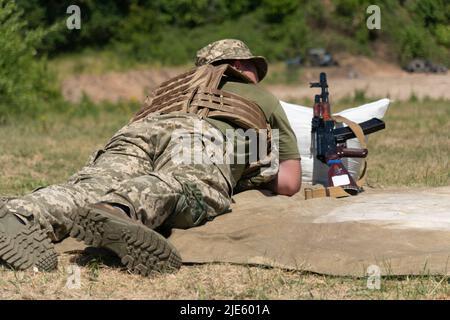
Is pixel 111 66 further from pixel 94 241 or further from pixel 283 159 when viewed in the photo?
pixel 94 241

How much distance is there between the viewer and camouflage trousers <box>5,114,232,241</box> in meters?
4.28

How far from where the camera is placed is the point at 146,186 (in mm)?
4281

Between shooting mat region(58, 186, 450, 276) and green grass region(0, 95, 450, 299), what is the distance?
0.31 ft

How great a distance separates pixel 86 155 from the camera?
29.2 feet

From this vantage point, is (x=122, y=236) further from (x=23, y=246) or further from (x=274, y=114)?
(x=274, y=114)

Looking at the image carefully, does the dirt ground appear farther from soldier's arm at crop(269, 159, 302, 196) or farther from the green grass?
soldier's arm at crop(269, 159, 302, 196)

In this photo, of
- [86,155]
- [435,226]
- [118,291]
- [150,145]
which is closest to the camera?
[118,291]

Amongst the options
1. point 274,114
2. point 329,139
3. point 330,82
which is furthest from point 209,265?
point 330,82

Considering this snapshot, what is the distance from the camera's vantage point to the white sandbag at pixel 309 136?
6.22m

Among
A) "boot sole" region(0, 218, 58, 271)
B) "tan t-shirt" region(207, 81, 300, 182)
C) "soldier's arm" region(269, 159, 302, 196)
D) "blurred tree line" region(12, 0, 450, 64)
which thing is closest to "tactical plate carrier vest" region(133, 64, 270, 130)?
"tan t-shirt" region(207, 81, 300, 182)

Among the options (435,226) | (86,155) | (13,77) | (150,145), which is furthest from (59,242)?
(13,77)

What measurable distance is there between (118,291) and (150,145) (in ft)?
4.20

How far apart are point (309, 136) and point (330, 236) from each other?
6.22ft
